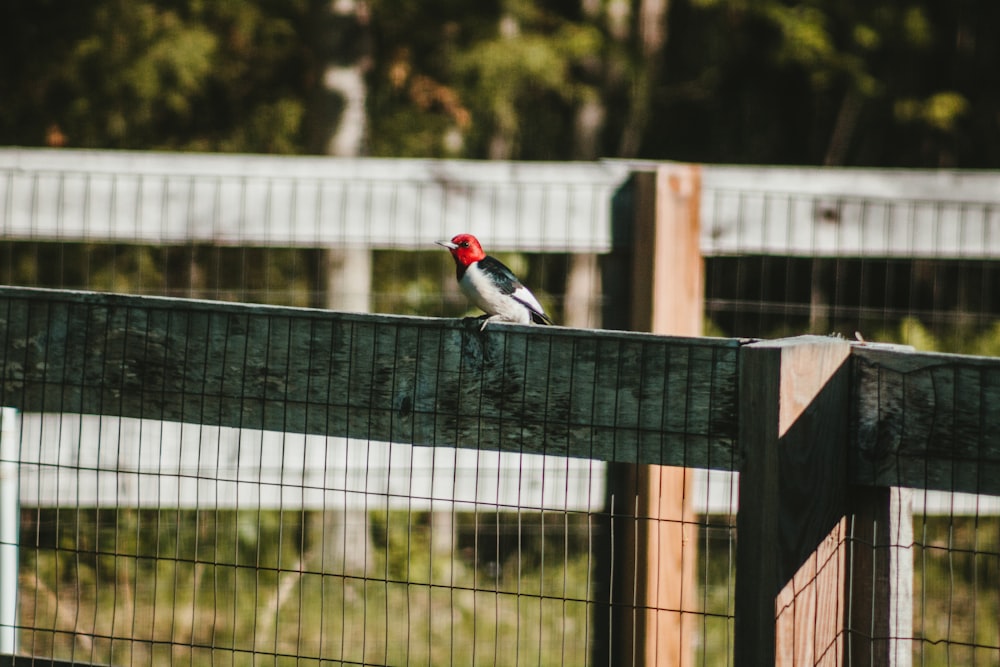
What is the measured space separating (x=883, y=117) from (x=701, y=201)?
9991 millimetres

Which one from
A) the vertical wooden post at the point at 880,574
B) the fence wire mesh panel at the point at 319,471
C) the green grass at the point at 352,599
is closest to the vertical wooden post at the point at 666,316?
the fence wire mesh panel at the point at 319,471

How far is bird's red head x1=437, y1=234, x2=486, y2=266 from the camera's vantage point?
155 inches

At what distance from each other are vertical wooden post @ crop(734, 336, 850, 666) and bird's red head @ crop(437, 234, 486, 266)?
210cm

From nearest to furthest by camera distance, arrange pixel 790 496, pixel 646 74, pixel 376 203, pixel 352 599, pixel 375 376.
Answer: pixel 790 496 < pixel 375 376 < pixel 376 203 < pixel 352 599 < pixel 646 74

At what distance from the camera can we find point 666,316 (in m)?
3.49

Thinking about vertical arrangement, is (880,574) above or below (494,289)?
below

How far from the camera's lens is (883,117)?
41.5 ft

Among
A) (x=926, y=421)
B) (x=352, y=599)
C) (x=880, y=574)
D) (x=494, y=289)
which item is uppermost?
(x=494, y=289)

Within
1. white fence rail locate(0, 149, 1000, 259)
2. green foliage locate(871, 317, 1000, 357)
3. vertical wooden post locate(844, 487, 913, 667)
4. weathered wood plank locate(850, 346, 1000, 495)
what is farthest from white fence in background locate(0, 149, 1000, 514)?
green foliage locate(871, 317, 1000, 357)

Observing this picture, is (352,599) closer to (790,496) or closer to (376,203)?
(376,203)

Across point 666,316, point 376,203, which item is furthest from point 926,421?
point 376,203

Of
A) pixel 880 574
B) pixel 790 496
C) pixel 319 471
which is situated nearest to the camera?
pixel 790 496

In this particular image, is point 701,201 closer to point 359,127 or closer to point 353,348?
point 353,348

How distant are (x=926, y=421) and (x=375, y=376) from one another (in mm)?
1123
